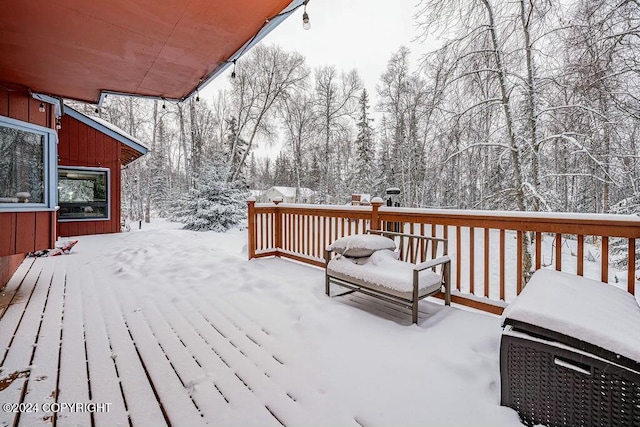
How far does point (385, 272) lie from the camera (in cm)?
267

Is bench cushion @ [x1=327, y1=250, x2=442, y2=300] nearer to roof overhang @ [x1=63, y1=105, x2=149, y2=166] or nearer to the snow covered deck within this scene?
the snow covered deck

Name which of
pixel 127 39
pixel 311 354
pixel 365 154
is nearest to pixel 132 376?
pixel 311 354

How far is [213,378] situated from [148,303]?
1645 mm

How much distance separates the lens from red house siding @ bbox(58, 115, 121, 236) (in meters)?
7.70

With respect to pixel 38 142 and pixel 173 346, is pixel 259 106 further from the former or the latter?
pixel 173 346

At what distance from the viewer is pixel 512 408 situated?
1.50 metres

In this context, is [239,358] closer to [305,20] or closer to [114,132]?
[305,20]

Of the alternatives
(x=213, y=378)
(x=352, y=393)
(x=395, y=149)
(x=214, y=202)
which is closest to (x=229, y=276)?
(x=213, y=378)

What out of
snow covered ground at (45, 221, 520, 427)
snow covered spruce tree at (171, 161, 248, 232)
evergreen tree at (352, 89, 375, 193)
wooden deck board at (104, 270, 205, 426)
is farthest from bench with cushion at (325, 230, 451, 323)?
evergreen tree at (352, 89, 375, 193)

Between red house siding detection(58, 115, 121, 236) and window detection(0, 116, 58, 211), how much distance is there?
193 inches

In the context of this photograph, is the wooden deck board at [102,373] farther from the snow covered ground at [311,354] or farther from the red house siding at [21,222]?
the red house siding at [21,222]

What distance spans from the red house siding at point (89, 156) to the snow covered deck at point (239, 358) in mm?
5267

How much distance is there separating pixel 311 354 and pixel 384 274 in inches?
37.9

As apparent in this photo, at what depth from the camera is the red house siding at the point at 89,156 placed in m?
7.70
